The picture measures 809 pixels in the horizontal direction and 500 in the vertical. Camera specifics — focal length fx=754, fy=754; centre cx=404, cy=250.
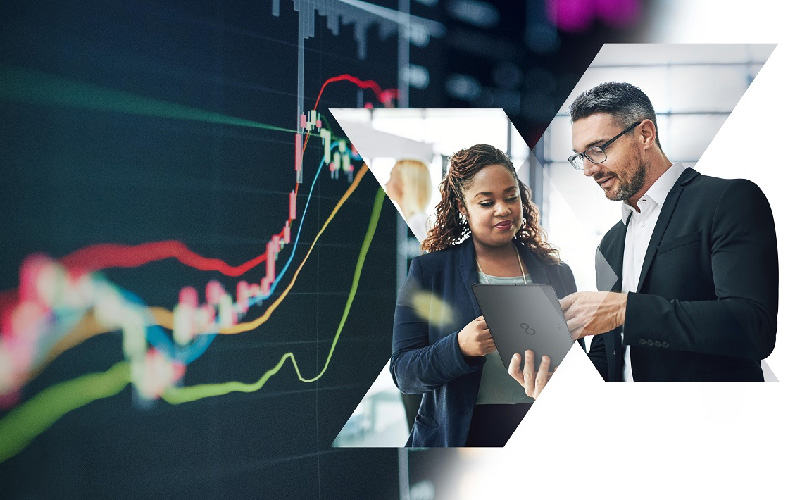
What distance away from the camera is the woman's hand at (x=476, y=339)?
241 cm

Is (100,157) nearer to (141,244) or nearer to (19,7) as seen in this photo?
(141,244)

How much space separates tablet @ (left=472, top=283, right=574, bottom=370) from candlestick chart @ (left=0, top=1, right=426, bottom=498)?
38 centimetres

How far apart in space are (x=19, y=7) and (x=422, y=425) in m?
1.66

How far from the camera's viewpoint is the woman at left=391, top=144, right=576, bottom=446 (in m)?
2.43

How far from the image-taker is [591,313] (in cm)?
→ 237

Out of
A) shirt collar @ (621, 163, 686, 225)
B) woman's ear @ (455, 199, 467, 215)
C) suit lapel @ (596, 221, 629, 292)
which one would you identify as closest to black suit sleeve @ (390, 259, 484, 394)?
woman's ear @ (455, 199, 467, 215)

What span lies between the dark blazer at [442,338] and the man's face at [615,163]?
298 millimetres

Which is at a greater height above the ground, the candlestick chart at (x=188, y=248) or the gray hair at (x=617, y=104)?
the gray hair at (x=617, y=104)

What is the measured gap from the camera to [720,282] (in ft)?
7.19

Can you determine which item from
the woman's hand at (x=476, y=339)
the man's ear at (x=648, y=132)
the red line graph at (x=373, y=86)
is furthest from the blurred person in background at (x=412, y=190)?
the man's ear at (x=648, y=132)

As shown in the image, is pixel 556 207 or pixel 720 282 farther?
pixel 556 207

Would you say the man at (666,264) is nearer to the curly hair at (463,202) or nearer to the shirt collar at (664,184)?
the shirt collar at (664,184)

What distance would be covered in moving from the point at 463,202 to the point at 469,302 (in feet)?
1.08

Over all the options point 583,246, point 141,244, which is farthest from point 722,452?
point 141,244
